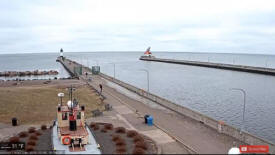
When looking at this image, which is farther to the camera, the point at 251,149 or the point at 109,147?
the point at 109,147

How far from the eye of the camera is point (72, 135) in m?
21.0

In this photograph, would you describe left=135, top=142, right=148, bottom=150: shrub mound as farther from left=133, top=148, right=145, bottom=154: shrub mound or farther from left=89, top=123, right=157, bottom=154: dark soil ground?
left=133, top=148, right=145, bottom=154: shrub mound

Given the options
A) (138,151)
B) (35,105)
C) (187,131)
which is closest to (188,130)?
(187,131)

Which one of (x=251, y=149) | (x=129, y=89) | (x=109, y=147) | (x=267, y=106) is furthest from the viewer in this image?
(x=129, y=89)

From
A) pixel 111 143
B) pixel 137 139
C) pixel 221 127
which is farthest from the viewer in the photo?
pixel 221 127

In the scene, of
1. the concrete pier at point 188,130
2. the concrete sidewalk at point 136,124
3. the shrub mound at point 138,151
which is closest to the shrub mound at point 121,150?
the shrub mound at point 138,151

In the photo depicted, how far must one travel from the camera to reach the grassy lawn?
32.4 meters

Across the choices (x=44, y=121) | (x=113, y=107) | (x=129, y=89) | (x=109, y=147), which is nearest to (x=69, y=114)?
(x=109, y=147)

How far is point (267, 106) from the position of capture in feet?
167

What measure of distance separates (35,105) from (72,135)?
21.2 meters

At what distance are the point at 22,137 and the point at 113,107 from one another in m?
14.9

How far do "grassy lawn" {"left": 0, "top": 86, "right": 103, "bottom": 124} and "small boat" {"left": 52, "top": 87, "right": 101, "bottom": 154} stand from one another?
8.74 m

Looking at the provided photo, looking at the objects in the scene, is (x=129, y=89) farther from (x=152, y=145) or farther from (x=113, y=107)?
(x=152, y=145)

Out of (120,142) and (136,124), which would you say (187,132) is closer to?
(136,124)
